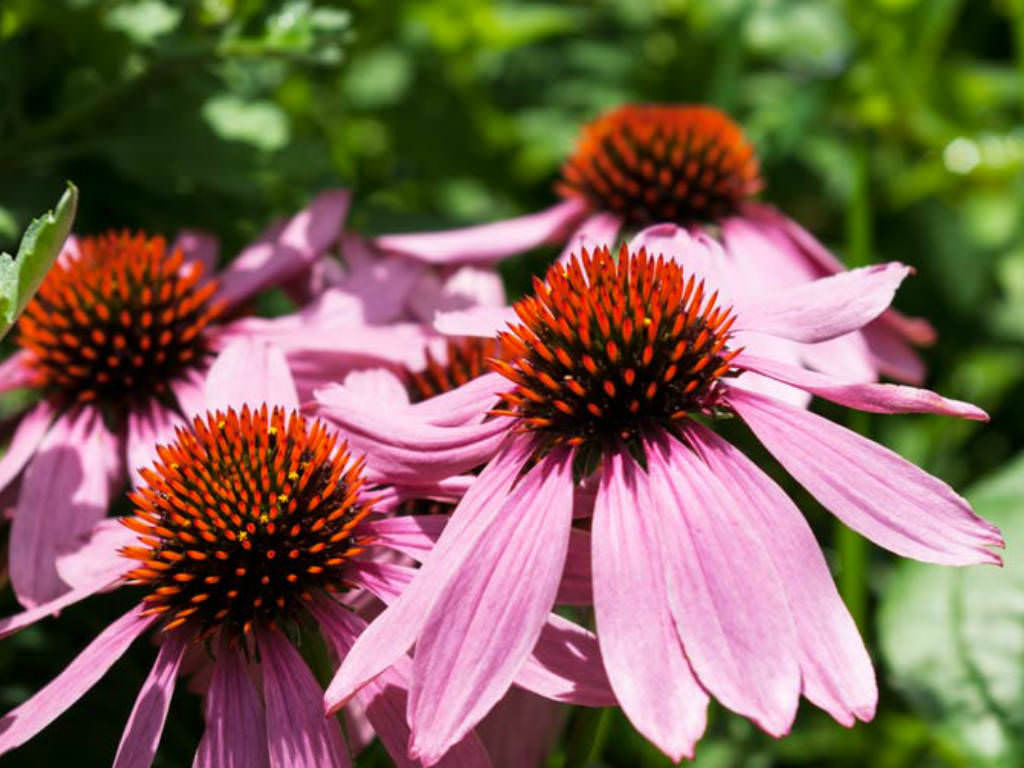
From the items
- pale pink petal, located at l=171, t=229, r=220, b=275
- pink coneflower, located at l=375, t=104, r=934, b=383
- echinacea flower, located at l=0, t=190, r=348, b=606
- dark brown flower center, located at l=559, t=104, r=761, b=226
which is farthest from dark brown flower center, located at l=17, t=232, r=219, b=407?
dark brown flower center, located at l=559, t=104, r=761, b=226

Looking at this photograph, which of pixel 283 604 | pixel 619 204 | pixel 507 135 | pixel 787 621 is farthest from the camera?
pixel 507 135

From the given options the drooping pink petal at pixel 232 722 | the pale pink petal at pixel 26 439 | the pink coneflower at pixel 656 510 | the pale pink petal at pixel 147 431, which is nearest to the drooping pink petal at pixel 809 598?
the pink coneflower at pixel 656 510

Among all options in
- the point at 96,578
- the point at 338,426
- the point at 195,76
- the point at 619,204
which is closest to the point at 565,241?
the point at 619,204

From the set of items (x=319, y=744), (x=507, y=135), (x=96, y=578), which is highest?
(x=507, y=135)

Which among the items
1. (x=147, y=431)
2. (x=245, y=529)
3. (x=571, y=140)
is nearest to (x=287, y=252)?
(x=147, y=431)

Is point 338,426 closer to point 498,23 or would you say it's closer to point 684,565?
point 684,565

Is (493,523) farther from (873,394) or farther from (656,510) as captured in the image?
(873,394)

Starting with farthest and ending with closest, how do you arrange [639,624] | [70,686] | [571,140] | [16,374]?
[571,140] < [16,374] < [70,686] < [639,624]
